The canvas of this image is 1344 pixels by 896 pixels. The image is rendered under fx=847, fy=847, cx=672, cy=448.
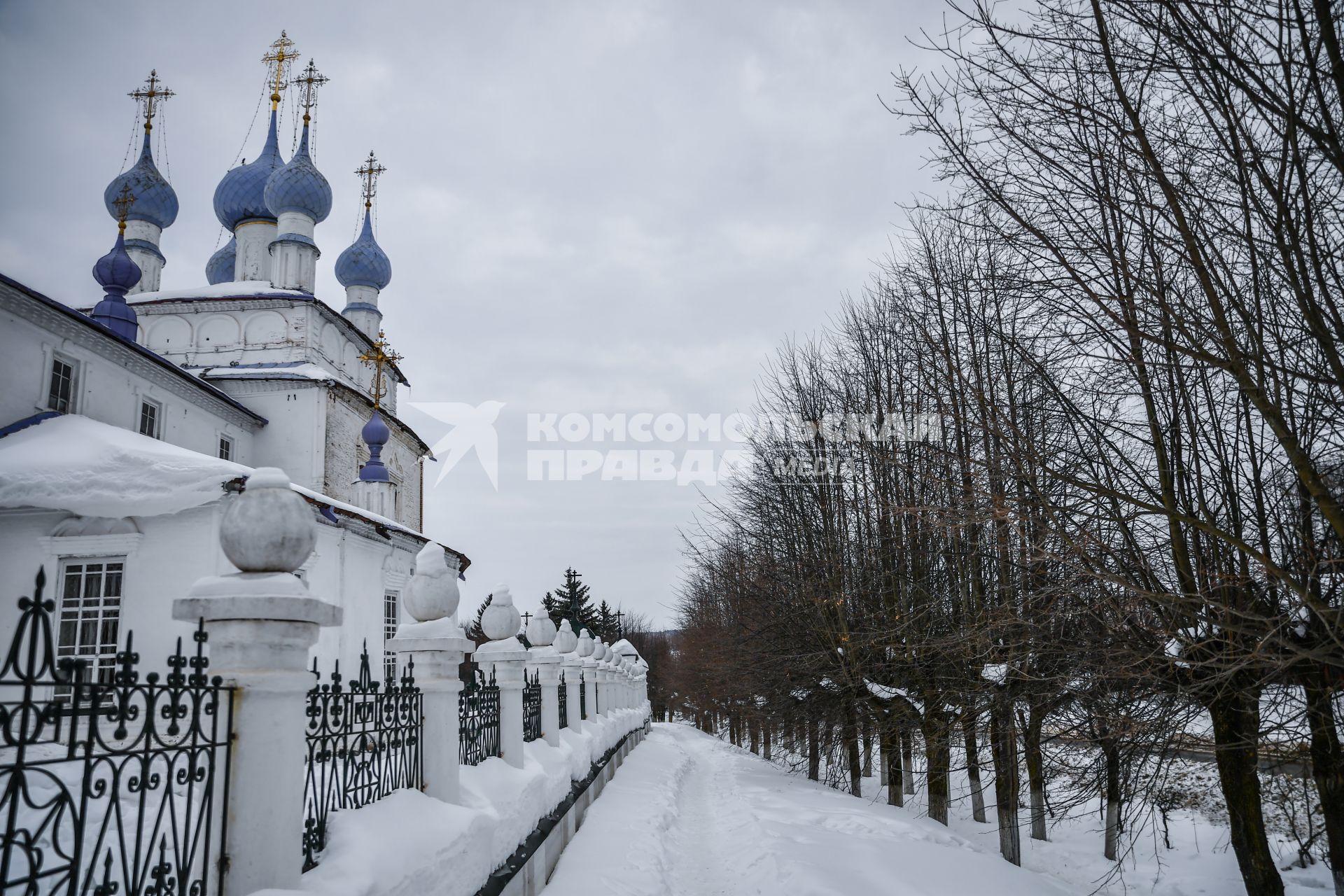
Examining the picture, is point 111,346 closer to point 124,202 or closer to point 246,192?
point 124,202

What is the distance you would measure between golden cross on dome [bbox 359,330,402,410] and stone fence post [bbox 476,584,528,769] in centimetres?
1747

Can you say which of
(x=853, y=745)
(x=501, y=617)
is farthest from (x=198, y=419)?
(x=853, y=745)

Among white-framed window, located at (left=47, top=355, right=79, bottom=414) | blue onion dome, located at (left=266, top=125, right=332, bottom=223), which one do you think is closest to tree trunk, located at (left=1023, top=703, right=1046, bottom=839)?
white-framed window, located at (left=47, top=355, right=79, bottom=414)

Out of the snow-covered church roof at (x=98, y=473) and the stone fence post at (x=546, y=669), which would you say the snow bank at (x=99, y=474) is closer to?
the snow-covered church roof at (x=98, y=473)

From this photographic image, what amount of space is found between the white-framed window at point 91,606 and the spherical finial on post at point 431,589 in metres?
9.96

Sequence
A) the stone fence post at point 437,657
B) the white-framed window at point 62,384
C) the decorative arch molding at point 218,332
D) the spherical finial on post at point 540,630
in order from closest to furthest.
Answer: the stone fence post at point 437,657, the spherical finial on post at point 540,630, the white-framed window at point 62,384, the decorative arch molding at point 218,332

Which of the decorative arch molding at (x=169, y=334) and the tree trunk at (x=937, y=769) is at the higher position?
the decorative arch molding at (x=169, y=334)

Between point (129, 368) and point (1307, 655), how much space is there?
20.3 m

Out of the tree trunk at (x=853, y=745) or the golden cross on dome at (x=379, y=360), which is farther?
the golden cross on dome at (x=379, y=360)

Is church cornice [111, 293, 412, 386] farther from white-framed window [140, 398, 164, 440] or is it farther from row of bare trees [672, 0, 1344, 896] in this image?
row of bare trees [672, 0, 1344, 896]

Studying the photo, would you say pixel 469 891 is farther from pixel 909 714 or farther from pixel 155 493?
pixel 155 493

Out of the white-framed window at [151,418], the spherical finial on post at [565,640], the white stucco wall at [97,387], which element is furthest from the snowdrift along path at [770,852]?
the white-framed window at [151,418]

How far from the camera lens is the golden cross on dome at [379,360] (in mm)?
26578

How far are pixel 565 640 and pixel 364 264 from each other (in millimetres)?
22382
